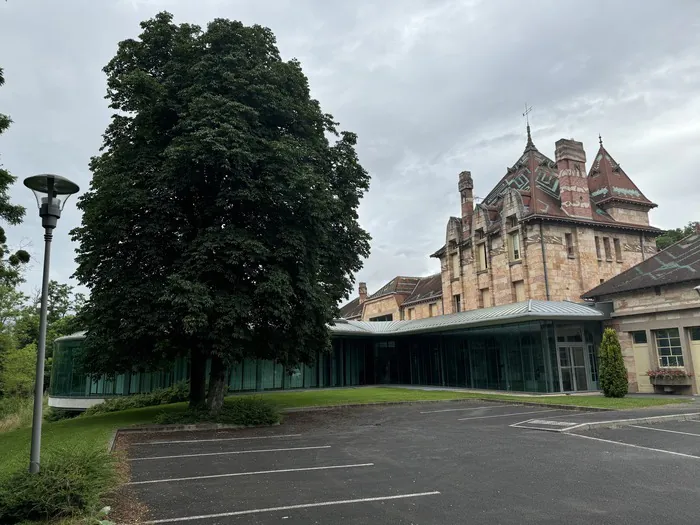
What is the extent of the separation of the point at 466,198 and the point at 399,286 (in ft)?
54.4

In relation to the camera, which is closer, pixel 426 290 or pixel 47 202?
pixel 47 202

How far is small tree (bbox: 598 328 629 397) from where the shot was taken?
70.1 feet

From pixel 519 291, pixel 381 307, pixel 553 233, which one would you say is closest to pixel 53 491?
pixel 553 233

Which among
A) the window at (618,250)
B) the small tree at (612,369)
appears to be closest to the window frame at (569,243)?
the window at (618,250)

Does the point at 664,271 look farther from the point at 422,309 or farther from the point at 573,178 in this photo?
the point at 422,309

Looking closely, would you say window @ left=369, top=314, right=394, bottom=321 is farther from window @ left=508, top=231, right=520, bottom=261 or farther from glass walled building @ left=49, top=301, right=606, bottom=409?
window @ left=508, top=231, right=520, bottom=261

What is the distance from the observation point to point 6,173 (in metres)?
15.5

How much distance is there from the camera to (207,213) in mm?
16234

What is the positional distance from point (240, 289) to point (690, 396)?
20241mm

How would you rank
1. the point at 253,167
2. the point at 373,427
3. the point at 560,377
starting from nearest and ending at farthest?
the point at 373,427, the point at 253,167, the point at 560,377

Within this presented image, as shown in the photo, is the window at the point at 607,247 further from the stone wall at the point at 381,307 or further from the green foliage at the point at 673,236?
the stone wall at the point at 381,307

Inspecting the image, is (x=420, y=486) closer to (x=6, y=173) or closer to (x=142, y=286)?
(x=142, y=286)

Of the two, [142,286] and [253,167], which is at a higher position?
[253,167]

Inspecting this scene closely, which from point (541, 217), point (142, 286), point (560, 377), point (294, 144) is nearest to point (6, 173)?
point (142, 286)
